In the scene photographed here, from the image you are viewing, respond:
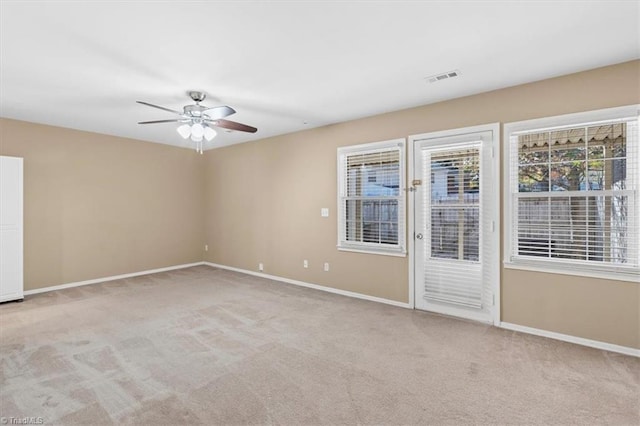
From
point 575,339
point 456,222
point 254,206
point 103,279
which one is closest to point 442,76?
point 456,222

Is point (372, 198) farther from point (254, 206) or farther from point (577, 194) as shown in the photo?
point (254, 206)

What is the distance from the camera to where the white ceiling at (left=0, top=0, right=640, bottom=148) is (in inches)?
86.4

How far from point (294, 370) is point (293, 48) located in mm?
2688

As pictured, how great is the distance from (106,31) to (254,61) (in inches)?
44.5

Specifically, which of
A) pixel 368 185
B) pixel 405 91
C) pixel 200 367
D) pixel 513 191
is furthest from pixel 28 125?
pixel 513 191

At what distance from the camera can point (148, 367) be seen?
2.73 metres

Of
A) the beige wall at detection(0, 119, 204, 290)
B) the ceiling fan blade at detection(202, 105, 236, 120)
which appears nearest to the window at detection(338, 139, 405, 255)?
the ceiling fan blade at detection(202, 105, 236, 120)

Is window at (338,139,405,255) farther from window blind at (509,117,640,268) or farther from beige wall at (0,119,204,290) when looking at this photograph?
beige wall at (0,119,204,290)

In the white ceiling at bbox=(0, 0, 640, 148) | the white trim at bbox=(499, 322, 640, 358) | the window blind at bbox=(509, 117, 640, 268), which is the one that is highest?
the white ceiling at bbox=(0, 0, 640, 148)

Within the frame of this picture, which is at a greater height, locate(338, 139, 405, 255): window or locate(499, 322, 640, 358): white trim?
locate(338, 139, 405, 255): window

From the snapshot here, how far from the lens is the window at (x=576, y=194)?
2971 millimetres

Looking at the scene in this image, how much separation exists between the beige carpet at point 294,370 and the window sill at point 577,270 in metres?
0.70

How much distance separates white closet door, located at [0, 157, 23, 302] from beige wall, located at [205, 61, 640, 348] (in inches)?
127

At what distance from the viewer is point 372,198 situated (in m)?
4.73
